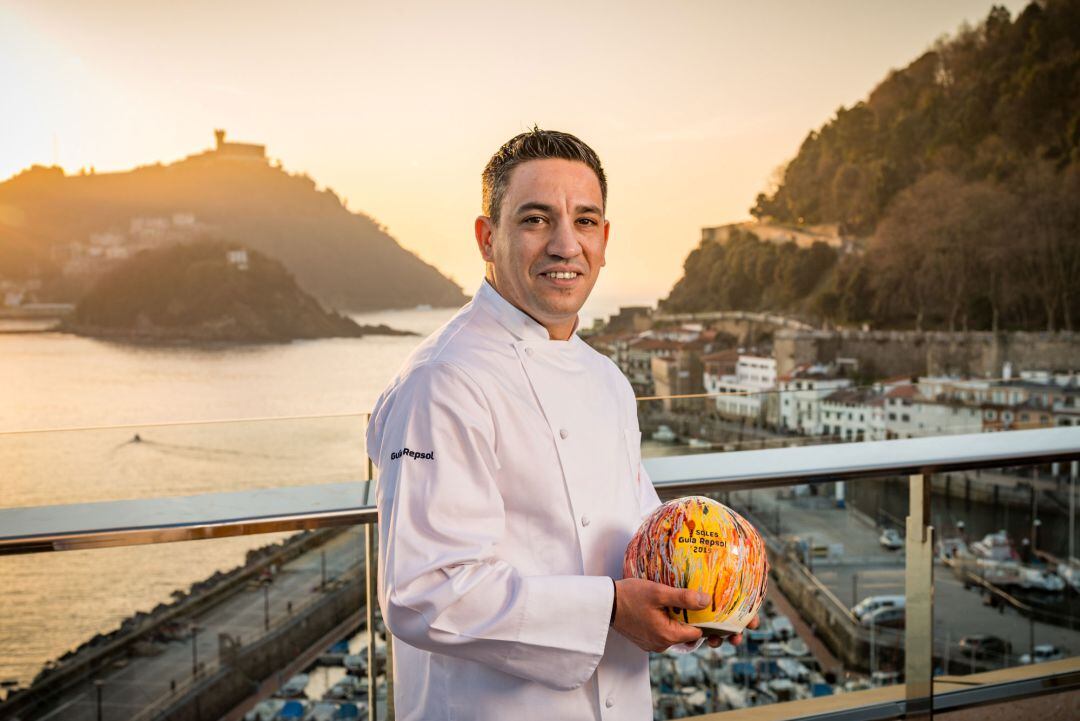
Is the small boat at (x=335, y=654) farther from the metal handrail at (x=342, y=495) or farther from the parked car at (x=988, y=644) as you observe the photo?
the parked car at (x=988, y=644)

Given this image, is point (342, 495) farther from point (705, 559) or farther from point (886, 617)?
point (886, 617)

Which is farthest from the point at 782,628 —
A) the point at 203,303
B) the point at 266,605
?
the point at 203,303

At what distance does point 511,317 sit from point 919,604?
3.89 feet

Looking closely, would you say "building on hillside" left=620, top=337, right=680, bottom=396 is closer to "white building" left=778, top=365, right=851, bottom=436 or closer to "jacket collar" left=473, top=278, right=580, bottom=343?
"white building" left=778, top=365, right=851, bottom=436

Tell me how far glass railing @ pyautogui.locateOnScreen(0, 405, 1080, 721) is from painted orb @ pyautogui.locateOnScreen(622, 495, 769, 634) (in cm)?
47

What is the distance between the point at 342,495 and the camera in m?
1.41

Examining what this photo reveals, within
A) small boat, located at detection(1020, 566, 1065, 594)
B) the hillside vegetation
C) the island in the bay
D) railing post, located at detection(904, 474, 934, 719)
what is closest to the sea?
railing post, located at detection(904, 474, 934, 719)

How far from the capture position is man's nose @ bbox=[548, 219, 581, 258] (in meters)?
0.94

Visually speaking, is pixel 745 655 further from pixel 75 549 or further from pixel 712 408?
pixel 75 549

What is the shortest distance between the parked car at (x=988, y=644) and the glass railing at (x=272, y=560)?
0.04 meters

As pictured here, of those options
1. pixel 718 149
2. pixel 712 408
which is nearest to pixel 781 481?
pixel 712 408

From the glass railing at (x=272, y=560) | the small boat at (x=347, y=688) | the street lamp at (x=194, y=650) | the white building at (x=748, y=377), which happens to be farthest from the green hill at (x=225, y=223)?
the small boat at (x=347, y=688)

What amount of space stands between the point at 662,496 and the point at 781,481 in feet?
0.66

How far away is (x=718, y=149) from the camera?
3722cm
